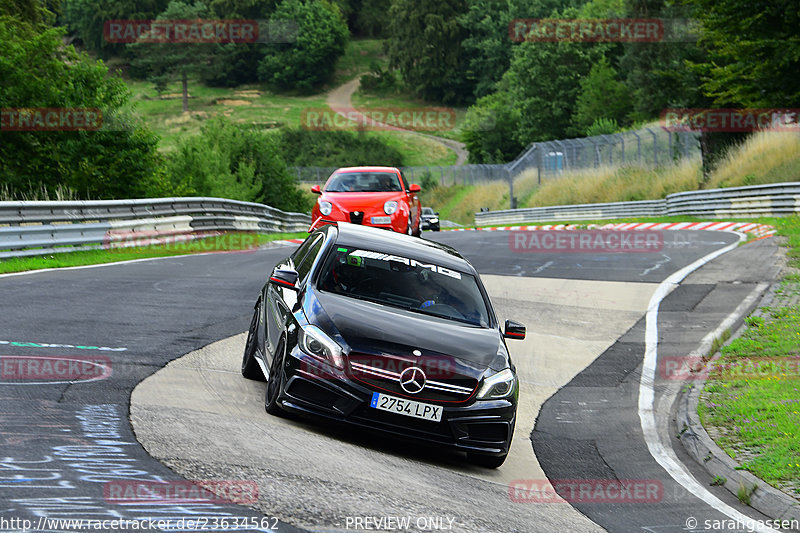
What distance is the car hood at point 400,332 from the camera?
23.5 ft

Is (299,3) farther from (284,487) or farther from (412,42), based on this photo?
(284,487)

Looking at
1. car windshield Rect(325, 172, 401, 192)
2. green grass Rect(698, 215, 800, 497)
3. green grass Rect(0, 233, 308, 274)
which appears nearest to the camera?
green grass Rect(698, 215, 800, 497)

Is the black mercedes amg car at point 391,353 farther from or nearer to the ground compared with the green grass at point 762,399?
farther from the ground

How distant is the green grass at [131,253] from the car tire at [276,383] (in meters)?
9.92

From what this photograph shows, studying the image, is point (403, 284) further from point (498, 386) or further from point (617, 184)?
point (617, 184)

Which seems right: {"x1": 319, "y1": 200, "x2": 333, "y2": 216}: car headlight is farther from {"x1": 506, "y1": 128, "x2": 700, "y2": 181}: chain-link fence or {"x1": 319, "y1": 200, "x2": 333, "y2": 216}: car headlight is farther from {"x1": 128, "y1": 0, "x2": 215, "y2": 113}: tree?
{"x1": 128, "y1": 0, "x2": 215, "y2": 113}: tree

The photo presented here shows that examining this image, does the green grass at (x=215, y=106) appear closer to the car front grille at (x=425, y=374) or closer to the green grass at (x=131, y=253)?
the green grass at (x=131, y=253)

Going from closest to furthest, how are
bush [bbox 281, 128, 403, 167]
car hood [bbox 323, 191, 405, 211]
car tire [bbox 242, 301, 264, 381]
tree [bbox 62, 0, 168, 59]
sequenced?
car tire [bbox 242, 301, 264, 381] → car hood [bbox 323, 191, 405, 211] → bush [bbox 281, 128, 403, 167] → tree [bbox 62, 0, 168, 59]

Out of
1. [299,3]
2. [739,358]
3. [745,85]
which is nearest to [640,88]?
[745,85]

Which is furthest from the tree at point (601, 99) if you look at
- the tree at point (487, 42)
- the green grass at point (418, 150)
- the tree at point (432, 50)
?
the tree at point (432, 50)

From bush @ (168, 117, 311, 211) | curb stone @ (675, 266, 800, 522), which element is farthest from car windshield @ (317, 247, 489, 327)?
bush @ (168, 117, 311, 211)

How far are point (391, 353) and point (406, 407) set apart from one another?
15.9 inches

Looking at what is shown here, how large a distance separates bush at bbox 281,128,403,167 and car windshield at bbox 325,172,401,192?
284ft

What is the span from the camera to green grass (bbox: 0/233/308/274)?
1702 centimetres
